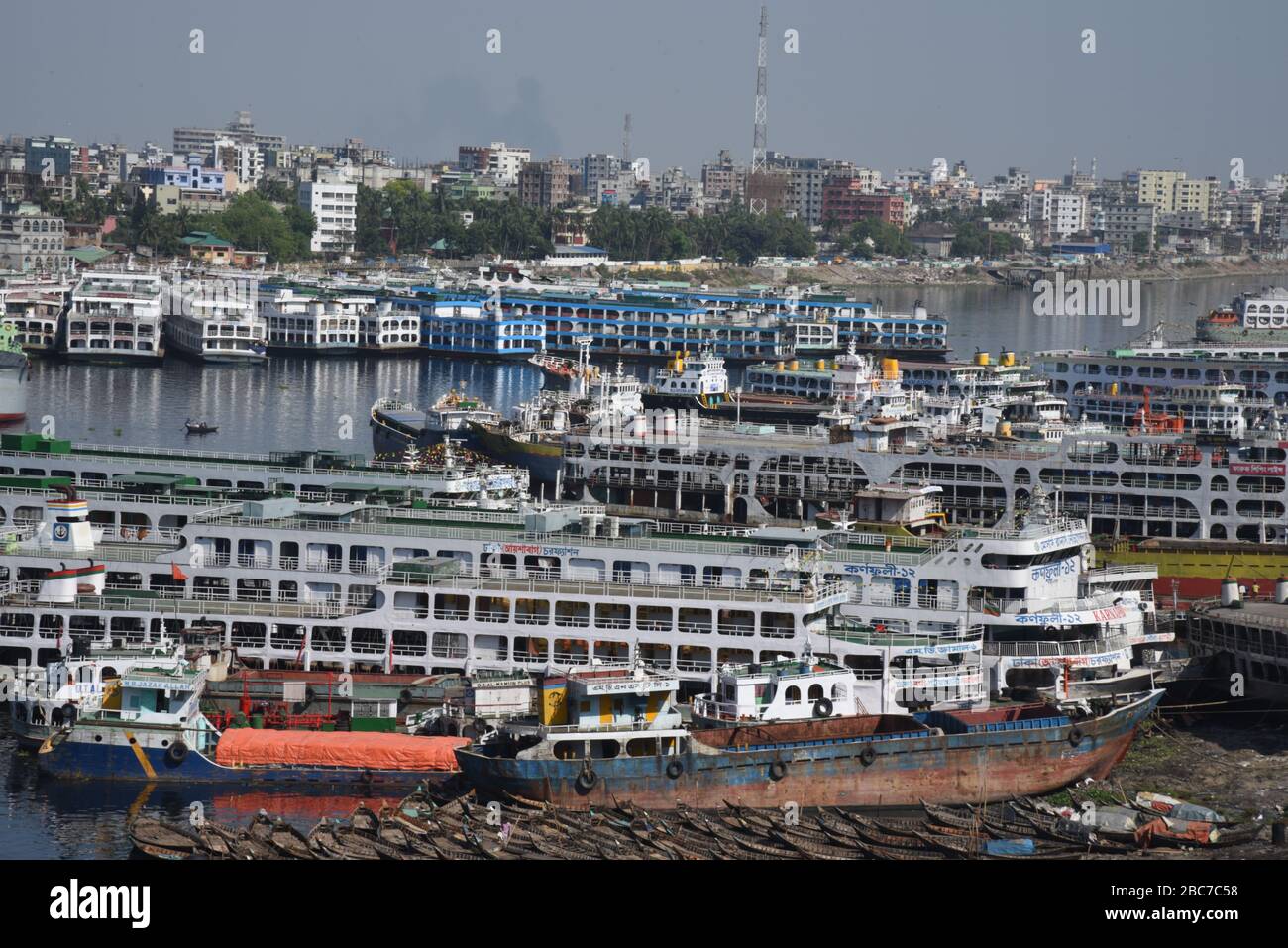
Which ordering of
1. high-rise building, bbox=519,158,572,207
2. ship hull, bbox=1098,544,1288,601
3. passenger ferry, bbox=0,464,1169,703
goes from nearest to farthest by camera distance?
1. passenger ferry, bbox=0,464,1169,703
2. ship hull, bbox=1098,544,1288,601
3. high-rise building, bbox=519,158,572,207

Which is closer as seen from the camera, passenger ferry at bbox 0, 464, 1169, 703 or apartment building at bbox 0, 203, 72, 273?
passenger ferry at bbox 0, 464, 1169, 703

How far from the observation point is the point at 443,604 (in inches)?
816

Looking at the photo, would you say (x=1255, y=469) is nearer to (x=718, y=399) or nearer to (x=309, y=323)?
(x=718, y=399)

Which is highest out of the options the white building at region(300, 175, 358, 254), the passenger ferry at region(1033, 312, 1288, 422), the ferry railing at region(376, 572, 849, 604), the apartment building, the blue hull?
the white building at region(300, 175, 358, 254)

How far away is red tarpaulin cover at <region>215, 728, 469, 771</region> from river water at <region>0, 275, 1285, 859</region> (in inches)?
15.1

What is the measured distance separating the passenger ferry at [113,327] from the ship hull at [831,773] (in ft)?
162

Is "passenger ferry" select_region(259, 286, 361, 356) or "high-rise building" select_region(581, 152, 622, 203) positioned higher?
"high-rise building" select_region(581, 152, 622, 203)

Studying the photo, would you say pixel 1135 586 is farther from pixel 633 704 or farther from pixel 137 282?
pixel 137 282

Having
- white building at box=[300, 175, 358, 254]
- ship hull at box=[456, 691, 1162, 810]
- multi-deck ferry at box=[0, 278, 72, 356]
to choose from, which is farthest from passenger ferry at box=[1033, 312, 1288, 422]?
white building at box=[300, 175, 358, 254]

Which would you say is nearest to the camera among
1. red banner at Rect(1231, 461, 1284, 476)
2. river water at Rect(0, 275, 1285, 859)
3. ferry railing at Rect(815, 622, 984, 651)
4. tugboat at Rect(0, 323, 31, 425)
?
river water at Rect(0, 275, 1285, 859)

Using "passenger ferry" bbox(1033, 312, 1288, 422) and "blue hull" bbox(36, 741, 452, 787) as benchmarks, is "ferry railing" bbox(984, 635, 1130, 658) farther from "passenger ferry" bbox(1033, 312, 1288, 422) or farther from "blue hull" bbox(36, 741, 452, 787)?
"passenger ferry" bbox(1033, 312, 1288, 422)

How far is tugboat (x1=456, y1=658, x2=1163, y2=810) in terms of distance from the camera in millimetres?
17359

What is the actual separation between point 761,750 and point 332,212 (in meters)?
95.2

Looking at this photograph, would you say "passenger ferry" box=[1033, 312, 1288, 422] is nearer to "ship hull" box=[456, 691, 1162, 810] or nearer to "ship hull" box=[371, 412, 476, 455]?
"ship hull" box=[371, 412, 476, 455]
